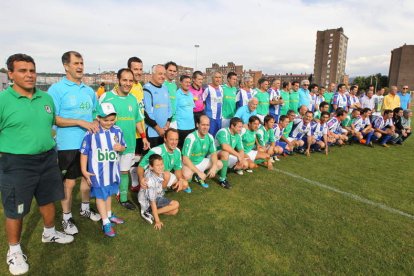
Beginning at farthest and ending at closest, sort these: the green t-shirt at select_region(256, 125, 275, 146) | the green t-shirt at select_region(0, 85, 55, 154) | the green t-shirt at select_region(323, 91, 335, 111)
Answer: the green t-shirt at select_region(323, 91, 335, 111)
the green t-shirt at select_region(256, 125, 275, 146)
the green t-shirt at select_region(0, 85, 55, 154)

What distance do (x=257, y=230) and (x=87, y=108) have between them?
284cm

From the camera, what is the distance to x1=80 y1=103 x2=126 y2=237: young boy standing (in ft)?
10.5

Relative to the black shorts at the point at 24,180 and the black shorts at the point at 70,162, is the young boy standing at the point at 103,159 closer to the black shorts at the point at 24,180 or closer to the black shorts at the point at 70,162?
the black shorts at the point at 70,162

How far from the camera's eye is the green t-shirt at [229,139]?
5.48 metres

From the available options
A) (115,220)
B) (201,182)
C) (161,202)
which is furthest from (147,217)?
(201,182)

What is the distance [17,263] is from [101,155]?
4.58ft

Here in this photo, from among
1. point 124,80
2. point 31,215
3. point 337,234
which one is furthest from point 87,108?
point 337,234

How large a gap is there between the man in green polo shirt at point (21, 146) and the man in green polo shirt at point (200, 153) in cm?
247

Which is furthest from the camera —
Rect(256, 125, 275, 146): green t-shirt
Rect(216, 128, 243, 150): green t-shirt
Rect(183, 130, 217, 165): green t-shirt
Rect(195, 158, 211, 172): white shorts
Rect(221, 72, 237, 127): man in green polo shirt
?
Rect(221, 72, 237, 127): man in green polo shirt

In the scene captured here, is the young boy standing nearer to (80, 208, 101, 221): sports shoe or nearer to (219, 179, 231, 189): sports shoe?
(80, 208, 101, 221): sports shoe

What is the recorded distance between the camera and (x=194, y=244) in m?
3.14

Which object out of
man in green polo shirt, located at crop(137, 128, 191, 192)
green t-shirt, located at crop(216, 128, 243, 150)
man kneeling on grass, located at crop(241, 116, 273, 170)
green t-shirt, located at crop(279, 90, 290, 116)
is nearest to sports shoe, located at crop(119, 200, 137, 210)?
man in green polo shirt, located at crop(137, 128, 191, 192)

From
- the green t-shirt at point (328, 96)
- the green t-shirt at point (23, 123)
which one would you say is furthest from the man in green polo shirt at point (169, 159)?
the green t-shirt at point (328, 96)

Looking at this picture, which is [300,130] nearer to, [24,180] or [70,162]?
[70,162]
